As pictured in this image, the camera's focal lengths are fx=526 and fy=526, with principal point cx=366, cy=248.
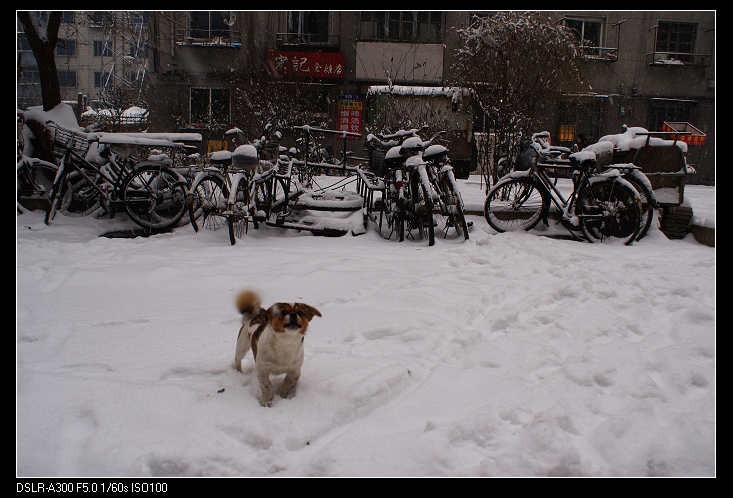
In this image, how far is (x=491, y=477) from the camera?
5.95 feet

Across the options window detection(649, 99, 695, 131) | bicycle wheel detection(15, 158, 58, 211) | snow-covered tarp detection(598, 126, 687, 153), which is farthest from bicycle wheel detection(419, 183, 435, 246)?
window detection(649, 99, 695, 131)

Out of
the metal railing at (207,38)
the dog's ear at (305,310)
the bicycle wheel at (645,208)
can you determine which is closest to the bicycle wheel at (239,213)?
the dog's ear at (305,310)

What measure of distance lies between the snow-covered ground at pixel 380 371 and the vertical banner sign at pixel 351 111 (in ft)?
47.1

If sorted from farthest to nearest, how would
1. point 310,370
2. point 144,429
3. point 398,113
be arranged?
point 398,113, point 310,370, point 144,429

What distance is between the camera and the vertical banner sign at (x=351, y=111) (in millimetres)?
18625

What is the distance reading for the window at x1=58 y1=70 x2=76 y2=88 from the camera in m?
41.2

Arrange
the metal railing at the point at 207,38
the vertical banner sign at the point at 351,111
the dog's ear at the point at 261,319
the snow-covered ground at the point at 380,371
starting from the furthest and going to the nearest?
the vertical banner sign at the point at 351,111 → the metal railing at the point at 207,38 → the dog's ear at the point at 261,319 → the snow-covered ground at the point at 380,371

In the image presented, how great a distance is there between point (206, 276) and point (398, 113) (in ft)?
25.0

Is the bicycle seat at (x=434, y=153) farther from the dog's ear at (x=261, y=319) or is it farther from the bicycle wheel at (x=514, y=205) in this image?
the dog's ear at (x=261, y=319)

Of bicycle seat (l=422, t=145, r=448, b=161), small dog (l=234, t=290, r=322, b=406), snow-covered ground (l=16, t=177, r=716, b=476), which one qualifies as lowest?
snow-covered ground (l=16, t=177, r=716, b=476)

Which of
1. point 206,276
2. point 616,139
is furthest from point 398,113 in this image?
point 206,276

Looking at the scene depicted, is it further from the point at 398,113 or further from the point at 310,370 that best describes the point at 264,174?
the point at 398,113

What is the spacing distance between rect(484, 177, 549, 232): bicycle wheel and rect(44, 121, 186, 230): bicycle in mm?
3881

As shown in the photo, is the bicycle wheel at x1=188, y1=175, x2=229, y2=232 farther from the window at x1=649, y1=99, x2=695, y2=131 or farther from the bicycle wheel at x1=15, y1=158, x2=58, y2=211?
the window at x1=649, y1=99, x2=695, y2=131
